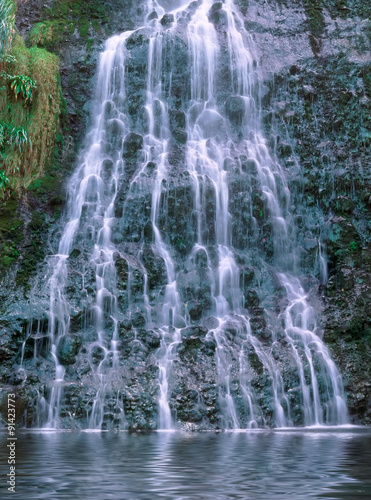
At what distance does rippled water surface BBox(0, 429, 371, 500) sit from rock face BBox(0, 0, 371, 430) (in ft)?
15.5

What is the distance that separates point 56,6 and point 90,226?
9916 millimetres

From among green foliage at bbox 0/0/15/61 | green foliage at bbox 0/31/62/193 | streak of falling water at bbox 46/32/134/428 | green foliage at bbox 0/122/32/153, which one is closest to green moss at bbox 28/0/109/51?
streak of falling water at bbox 46/32/134/428

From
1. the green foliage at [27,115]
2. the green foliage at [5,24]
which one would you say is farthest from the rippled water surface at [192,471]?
the green foliage at [5,24]

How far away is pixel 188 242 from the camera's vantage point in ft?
51.3

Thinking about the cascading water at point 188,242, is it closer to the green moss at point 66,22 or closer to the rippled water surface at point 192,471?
the green moss at point 66,22

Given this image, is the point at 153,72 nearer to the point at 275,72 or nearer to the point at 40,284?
the point at 275,72

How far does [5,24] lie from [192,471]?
14.6 meters

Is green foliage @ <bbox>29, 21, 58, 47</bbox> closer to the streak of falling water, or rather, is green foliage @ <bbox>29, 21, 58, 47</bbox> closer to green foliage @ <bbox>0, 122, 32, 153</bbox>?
the streak of falling water

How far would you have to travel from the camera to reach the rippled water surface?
154 inches

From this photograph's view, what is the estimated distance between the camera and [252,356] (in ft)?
42.1

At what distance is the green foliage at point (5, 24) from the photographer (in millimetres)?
16125

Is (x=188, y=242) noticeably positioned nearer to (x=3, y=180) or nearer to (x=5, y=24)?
(x=3, y=180)

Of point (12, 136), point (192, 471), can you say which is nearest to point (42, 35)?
→ point (12, 136)

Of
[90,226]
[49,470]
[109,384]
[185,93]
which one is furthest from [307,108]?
[49,470]
